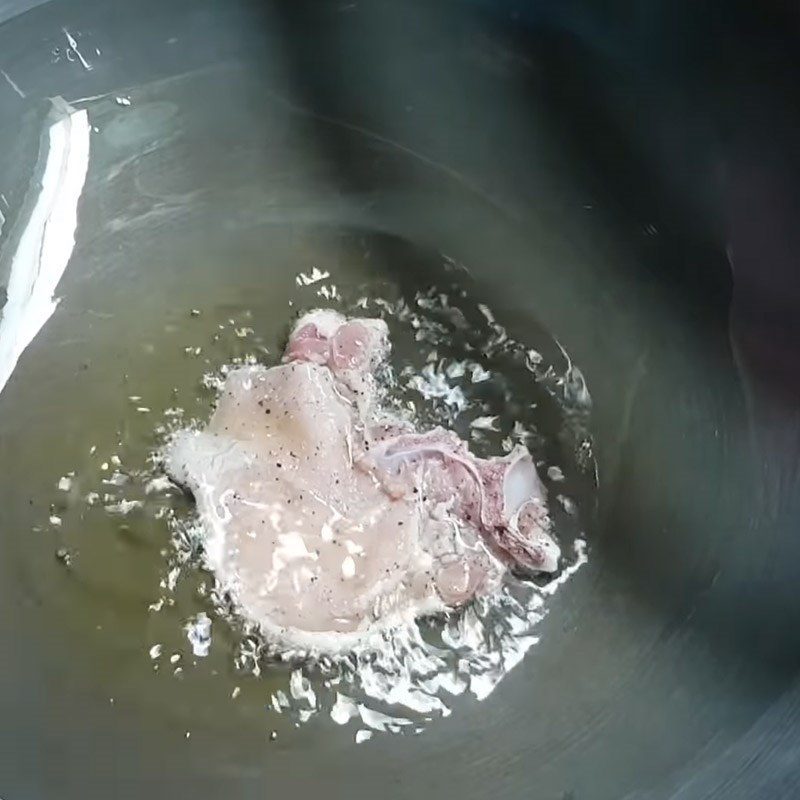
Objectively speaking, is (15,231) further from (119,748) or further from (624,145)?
(624,145)

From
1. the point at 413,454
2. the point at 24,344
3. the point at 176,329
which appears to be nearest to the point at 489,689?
the point at 413,454

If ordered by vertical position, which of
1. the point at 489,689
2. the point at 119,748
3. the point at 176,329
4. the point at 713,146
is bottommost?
the point at 489,689

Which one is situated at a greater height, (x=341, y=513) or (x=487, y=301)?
(x=487, y=301)

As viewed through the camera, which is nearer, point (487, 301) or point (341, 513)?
point (341, 513)
